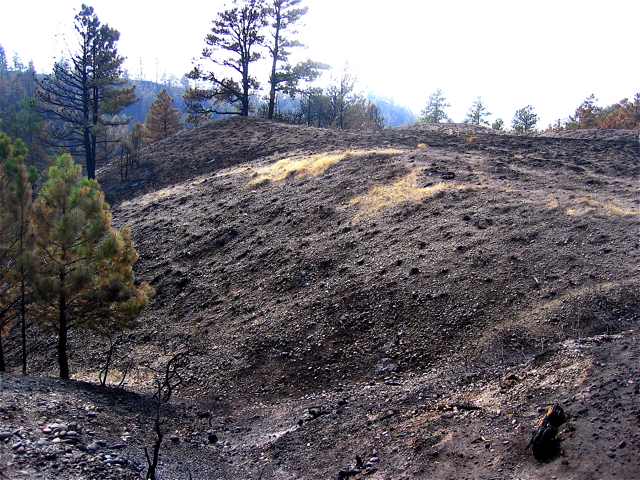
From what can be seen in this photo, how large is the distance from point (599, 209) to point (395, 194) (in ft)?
19.6

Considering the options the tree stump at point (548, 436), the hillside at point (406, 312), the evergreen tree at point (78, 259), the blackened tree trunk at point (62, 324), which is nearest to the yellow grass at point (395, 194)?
the hillside at point (406, 312)

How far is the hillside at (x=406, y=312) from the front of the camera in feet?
23.5

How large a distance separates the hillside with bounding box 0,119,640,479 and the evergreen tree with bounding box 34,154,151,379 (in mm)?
1991

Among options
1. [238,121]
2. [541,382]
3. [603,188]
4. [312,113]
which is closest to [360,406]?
[541,382]

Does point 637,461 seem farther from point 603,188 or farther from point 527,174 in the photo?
point 527,174

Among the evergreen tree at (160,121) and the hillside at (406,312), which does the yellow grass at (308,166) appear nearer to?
the hillside at (406,312)

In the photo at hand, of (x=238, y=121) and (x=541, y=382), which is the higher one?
(x=238, y=121)

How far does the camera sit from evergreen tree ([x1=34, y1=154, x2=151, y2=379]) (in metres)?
10.5

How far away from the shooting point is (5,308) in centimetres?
1185

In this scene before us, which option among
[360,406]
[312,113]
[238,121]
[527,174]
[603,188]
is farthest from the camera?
[312,113]

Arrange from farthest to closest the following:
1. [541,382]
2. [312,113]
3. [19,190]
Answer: [312,113] → [19,190] → [541,382]

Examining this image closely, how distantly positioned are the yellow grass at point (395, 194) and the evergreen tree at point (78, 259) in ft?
24.7

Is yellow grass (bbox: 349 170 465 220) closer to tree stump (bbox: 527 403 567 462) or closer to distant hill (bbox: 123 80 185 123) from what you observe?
tree stump (bbox: 527 403 567 462)

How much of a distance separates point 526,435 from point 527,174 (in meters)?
11.9
